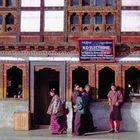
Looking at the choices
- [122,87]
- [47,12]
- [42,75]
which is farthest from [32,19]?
[122,87]

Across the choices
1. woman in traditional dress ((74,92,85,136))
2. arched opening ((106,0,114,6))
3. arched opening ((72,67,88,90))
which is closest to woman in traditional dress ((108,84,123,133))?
woman in traditional dress ((74,92,85,136))

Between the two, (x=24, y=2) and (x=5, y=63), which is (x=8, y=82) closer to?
(x=5, y=63)

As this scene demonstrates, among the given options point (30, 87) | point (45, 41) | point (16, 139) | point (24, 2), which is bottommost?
point (16, 139)

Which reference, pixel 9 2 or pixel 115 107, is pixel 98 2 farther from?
pixel 115 107

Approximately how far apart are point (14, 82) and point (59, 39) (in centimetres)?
288

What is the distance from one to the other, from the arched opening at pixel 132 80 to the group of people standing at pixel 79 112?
1.19 m

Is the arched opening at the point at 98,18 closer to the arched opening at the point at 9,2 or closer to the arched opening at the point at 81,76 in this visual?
the arched opening at the point at 81,76

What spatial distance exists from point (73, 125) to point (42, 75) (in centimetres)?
365

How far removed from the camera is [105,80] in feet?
81.7

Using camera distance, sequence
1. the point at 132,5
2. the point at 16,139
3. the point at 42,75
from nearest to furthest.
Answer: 1. the point at 16,139
2. the point at 132,5
3. the point at 42,75

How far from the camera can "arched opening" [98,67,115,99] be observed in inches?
972

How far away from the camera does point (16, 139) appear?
21.5 m

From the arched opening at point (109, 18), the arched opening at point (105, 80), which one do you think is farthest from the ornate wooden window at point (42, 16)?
the arched opening at point (105, 80)

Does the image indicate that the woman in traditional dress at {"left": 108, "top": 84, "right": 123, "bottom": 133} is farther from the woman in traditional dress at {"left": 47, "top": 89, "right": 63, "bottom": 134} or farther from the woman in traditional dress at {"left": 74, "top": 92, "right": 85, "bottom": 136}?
the woman in traditional dress at {"left": 47, "top": 89, "right": 63, "bottom": 134}
